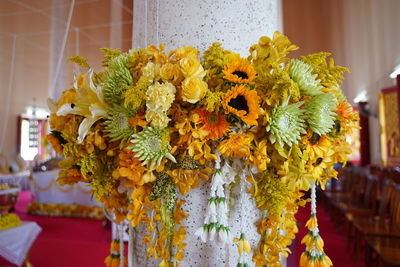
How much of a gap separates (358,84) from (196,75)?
10487mm

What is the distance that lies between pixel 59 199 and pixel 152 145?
219 inches

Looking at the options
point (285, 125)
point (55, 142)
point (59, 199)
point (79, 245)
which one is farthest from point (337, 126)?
point (59, 199)

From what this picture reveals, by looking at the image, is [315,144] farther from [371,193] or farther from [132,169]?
[371,193]

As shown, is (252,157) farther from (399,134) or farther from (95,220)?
(399,134)

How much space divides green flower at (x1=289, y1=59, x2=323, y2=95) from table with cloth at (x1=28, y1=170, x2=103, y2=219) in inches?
196

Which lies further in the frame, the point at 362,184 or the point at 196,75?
the point at 362,184

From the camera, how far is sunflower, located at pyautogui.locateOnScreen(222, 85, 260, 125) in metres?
0.94

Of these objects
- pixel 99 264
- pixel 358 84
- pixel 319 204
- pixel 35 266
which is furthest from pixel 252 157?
pixel 358 84

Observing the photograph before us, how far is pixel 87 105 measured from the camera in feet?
3.51

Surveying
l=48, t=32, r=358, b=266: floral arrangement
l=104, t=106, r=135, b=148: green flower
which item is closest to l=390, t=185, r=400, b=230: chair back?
l=48, t=32, r=358, b=266: floral arrangement

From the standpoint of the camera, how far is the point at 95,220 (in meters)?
5.45

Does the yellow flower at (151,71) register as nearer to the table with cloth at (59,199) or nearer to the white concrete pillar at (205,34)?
the white concrete pillar at (205,34)

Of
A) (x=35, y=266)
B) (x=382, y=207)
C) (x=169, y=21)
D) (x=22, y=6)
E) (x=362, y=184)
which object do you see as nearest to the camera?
(x=169, y=21)

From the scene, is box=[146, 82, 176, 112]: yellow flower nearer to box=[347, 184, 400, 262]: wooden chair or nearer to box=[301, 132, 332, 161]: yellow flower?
box=[301, 132, 332, 161]: yellow flower
